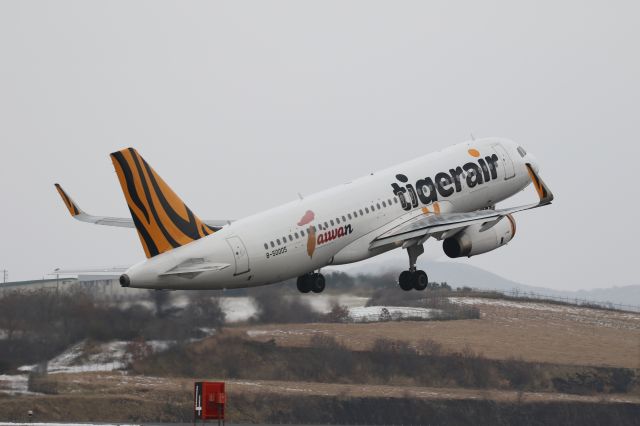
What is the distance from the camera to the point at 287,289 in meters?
88.1

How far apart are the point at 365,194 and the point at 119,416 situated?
22286mm

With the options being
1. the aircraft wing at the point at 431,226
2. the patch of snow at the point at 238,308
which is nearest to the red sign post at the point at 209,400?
the aircraft wing at the point at 431,226

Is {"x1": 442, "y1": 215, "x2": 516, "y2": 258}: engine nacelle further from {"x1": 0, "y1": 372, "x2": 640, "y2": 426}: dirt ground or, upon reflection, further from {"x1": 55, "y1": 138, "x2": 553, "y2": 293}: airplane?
{"x1": 0, "y1": 372, "x2": 640, "y2": 426}: dirt ground

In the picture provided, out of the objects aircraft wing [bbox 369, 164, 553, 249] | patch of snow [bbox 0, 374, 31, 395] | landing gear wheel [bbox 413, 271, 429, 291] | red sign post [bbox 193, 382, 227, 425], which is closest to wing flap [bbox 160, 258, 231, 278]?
red sign post [bbox 193, 382, 227, 425]

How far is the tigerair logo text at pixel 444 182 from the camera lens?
76812mm

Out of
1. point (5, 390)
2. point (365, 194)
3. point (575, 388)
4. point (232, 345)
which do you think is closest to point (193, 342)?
point (232, 345)

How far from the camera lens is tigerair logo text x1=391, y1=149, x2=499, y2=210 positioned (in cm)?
7681

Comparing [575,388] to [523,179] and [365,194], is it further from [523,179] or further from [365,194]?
[365,194]

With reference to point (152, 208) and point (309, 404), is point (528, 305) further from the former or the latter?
point (152, 208)

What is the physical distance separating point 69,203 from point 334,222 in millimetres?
12507

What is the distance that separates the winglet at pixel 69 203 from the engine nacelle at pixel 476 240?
18784 mm

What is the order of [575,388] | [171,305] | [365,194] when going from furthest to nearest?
[575,388]
[171,305]
[365,194]

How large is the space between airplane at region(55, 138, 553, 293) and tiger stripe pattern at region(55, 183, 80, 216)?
7cm

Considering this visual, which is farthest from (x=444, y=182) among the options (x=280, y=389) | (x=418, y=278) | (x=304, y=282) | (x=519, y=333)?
(x=519, y=333)
